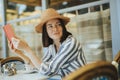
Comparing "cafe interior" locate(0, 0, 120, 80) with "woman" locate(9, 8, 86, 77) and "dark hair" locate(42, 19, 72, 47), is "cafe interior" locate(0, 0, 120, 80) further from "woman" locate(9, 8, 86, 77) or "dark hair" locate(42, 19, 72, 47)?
"dark hair" locate(42, 19, 72, 47)

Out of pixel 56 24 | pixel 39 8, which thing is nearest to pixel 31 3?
pixel 39 8

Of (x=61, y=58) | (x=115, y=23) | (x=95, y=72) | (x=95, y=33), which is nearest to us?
(x=95, y=72)

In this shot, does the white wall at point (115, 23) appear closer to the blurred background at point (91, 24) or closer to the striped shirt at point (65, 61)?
the blurred background at point (91, 24)

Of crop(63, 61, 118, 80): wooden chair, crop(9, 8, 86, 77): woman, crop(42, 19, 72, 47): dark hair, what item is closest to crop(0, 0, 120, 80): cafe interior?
crop(9, 8, 86, 77): woman

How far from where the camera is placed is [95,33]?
2.70m

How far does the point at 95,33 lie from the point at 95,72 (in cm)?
186

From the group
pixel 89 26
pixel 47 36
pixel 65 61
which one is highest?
pixel 89 26

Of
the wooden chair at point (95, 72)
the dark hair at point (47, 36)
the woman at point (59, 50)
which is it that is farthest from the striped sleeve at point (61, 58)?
the wooden chair at point (95, 72)

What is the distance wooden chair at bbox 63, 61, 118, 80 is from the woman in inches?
25.8

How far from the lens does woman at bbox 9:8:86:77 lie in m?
1.57

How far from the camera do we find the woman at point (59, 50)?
1.57 m

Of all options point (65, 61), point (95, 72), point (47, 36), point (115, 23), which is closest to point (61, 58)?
point (65, 61)

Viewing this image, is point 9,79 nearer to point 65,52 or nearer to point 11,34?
point 11,34

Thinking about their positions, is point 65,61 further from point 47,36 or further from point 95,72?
point 95,72
